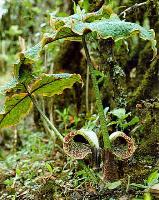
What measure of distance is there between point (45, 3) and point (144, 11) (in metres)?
1.99

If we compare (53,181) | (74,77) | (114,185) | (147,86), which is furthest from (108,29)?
(147,86)

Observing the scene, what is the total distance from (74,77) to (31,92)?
21 centimetres

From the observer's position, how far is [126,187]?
160cm

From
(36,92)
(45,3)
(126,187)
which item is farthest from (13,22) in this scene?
(126,187)

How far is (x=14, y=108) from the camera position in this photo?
5.99 feet

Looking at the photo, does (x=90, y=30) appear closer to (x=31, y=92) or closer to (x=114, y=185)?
(x=31, y=92)

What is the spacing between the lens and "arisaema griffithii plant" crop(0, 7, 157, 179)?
1.45 metres

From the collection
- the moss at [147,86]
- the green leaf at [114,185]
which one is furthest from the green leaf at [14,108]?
the moss at [147,86]

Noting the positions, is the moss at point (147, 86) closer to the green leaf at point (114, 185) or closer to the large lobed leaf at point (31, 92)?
the large lobed leaf at point (31, 92)

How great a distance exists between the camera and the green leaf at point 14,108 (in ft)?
5.78

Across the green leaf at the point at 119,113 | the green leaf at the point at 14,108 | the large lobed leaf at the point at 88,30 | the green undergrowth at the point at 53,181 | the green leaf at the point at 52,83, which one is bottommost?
the green undergrowth at the point at 53,181

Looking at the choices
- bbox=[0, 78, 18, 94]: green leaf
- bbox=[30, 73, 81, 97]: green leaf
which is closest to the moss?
bbox=[30, 73, 81, 97]: green leaf

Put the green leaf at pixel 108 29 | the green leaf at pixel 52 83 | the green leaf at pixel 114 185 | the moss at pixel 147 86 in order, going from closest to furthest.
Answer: the green leaf at pixel 108 29
the green leaf at pixel 114 185
the green leaf at pixel 52 83
the moss at pixel 147 86

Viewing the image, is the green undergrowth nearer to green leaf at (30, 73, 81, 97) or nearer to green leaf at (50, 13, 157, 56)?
green leaf at (30, 73, 81, 97)
